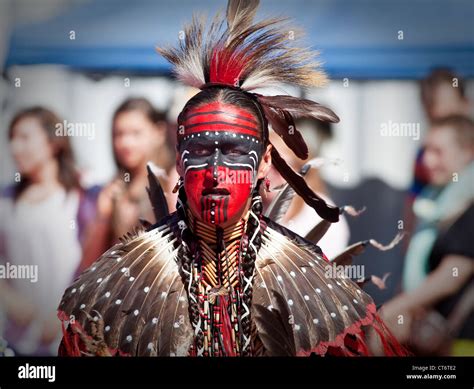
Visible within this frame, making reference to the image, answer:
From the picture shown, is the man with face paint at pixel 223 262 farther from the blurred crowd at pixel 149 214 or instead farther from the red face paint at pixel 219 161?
the blurred crowd at pixel 149 214

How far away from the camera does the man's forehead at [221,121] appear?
4.03m

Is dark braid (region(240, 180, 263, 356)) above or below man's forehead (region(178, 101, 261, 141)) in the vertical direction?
below

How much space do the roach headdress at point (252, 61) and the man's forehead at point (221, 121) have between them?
127 mm

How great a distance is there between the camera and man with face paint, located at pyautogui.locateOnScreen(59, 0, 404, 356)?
4055mm

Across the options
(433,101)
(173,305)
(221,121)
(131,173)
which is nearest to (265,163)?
(221,121)

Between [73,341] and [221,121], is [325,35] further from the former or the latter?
[73,341]

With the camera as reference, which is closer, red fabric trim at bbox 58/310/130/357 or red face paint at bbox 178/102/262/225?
red face paint at bbox 178/102/262/225

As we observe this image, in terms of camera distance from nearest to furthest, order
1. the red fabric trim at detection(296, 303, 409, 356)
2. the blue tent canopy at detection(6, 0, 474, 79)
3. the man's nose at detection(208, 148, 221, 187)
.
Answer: the man's nose at detection(208, 148, 221, 187) → the red fabric trim at detection(296, 303, 409, 356) → the blue tent canopy at detection(6, 0, 474, 79)

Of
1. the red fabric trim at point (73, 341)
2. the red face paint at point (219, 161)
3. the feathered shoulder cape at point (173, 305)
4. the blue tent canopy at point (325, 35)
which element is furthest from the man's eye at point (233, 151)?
the red fabric trim at point (73, 341)

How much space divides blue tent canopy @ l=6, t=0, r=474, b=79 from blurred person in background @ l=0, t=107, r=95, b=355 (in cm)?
46

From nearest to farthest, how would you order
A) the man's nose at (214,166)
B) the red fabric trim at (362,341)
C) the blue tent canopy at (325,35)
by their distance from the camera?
1. the man's nose at (214,166)
2. the red fabric trim at (362,341)
3. the blue tent canopy at (325,35)

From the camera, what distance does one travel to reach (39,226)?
490cm

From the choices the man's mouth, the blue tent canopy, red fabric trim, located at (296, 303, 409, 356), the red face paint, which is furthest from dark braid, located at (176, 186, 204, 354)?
the blue tent canopy

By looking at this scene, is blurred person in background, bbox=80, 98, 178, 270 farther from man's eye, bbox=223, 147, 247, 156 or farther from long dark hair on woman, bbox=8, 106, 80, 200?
man's eye, bbox=223, 147, 247, 156
